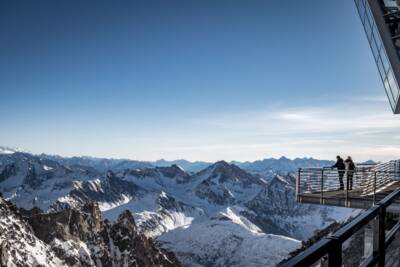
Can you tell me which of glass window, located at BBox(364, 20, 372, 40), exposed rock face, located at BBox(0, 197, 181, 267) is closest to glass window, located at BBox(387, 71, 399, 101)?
glass window, located at BBox(364, 20, 372, 40)

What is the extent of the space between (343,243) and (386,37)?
842 inches

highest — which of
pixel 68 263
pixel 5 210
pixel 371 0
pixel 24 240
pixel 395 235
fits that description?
pixel 371 0

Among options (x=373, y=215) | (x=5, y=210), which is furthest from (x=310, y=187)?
(x=5, y=210)

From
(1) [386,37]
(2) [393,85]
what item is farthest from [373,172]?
(2) [393,85]

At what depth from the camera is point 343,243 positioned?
371 centimetres

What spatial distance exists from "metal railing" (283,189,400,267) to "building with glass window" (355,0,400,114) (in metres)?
17.1

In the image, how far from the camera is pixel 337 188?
24.4m

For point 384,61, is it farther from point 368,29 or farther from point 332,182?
point 332,182

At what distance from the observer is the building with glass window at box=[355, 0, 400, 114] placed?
21.1 metres

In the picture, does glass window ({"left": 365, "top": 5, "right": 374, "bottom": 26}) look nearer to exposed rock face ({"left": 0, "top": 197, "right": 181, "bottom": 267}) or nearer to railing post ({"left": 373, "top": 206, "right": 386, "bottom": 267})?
railing post ({"left": 373, "top": 206, "right": 386, "bottom": 267})

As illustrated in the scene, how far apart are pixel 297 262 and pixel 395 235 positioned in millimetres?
4390

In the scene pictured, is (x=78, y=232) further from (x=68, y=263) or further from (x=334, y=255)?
(x=334, y=255)

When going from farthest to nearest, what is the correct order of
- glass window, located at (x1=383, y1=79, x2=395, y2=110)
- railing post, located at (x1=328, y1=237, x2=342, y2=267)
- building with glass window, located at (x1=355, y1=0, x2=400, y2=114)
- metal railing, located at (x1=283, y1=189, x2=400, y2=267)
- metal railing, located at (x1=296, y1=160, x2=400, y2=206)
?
glass window, located at (x1=383, y1=79, x2=395, y2=110) < metal railing, located at (x1=296, y1=160, x2=400, y2=206) < building with glass window, located at (x1=355, y1=0, x2=400, y2=114) < railing post, located at (x1=328, y1=237, x2=342, y2=267) < metal railing, located at (x1=283, y1=189, x2=400, y2=267)

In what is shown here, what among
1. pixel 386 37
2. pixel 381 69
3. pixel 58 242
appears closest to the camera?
pixel 386 37
